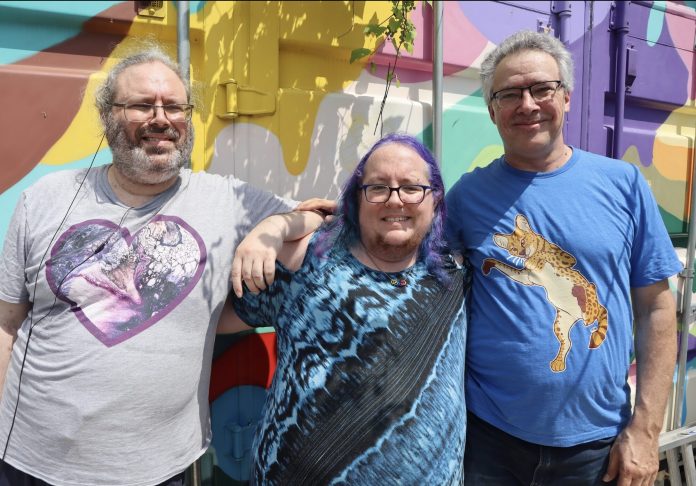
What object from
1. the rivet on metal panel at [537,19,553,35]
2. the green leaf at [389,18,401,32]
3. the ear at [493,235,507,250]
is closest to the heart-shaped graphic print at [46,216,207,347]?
the ear at [493,235,507,250]

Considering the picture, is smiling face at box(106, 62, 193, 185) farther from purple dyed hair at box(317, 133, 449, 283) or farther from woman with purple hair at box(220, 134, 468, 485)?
purple dyed hair at box(317, 133, 449, 283)

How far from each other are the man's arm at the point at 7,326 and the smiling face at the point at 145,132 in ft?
1.37

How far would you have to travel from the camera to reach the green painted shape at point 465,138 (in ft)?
6.71

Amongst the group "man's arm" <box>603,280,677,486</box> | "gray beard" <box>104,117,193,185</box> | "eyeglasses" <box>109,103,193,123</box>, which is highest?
"eyeglasses" <box>109,103,193,123</box>

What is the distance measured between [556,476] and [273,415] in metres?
0.72

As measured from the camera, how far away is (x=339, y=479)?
49.2 inches

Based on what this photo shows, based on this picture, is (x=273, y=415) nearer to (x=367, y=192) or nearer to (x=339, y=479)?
(x=339, y=479)

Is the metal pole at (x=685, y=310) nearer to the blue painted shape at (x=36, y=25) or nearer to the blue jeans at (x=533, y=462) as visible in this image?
A: the blue jeans at (x=533, y=462)

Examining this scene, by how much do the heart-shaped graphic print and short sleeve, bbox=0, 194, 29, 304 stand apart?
0.25ft

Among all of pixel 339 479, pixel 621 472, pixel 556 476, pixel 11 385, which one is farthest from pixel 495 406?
pixel 11 385

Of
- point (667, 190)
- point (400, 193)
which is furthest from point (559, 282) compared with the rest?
point (667, 190)

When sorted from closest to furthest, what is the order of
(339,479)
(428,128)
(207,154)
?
(339,479)
(207,154)
(428,128)

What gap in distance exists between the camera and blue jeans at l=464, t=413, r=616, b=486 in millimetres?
1375

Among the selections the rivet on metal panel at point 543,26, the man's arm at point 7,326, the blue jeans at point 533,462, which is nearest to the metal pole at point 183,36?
the man's arm at point 7,326
